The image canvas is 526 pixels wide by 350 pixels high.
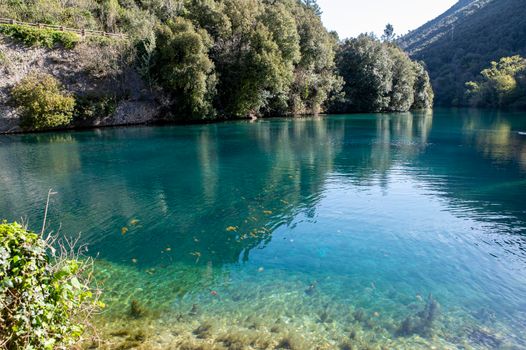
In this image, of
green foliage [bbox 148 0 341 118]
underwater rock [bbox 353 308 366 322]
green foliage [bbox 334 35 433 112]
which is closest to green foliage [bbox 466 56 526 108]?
green foliage [bbox 334 35 433 112]

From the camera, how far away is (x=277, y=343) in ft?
25.3

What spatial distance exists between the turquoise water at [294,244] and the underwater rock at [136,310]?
0.20 feet

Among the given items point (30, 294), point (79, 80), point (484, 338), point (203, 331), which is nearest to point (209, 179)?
point (203, 331)

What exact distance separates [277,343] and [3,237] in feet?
17.4

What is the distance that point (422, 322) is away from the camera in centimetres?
851

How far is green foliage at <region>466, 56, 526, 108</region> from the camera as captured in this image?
3706 inches

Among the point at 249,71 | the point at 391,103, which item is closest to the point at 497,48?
the point at 391,103

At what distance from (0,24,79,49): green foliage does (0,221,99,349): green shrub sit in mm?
51152

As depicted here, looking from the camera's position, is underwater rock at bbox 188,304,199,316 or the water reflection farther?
the water reflection

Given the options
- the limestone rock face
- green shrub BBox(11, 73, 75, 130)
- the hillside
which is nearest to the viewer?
green shrub BBox(11, 73, 75, 130)

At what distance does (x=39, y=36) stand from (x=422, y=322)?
54.1 m

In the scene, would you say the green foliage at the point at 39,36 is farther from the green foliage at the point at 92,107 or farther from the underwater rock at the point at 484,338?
the underwater rock at the point at 484,338

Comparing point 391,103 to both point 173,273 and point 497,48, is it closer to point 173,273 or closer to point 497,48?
point 497,48

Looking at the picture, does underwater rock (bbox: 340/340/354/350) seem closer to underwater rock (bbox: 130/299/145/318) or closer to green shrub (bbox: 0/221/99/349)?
underwater rock (bbox: 130/299/145/318)
